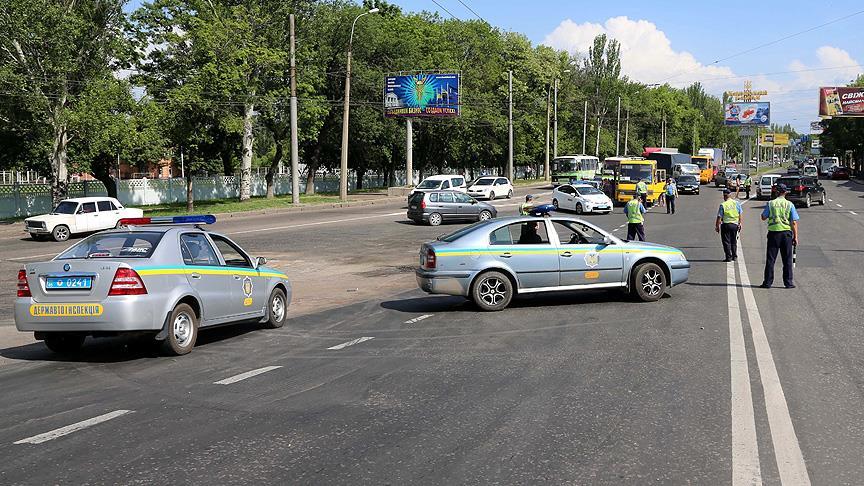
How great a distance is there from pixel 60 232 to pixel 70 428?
2501 centimetres

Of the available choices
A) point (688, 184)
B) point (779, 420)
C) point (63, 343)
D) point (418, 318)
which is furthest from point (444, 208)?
point (688, 184)

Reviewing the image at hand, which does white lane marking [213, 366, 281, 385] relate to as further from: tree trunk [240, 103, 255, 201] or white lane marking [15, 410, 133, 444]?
tree trunk [240, 103, 255, 201]

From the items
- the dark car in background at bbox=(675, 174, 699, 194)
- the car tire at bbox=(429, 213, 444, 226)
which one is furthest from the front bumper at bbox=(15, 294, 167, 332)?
the dark car in background at bbox=(675, 174, 699, 194)

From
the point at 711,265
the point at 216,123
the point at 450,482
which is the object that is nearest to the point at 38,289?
the point at 450,482

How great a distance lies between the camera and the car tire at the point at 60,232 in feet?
94.3

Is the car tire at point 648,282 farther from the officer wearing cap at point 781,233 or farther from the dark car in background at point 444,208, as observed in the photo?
the dark car in background at point 444,208

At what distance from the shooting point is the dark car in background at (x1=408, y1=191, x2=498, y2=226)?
108 ft

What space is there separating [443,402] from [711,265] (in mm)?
12594

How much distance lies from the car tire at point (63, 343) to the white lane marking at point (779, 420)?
7.53 m

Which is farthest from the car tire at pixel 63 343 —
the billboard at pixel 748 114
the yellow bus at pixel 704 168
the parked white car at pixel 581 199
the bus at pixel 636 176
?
the billboard at pixel 748 114

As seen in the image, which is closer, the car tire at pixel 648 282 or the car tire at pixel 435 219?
the car tire at pixel 648 282

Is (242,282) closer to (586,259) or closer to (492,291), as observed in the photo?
(492,291)

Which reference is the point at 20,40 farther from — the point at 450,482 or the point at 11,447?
the point at 450,482

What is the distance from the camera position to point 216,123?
44.7 metres
